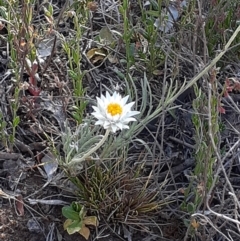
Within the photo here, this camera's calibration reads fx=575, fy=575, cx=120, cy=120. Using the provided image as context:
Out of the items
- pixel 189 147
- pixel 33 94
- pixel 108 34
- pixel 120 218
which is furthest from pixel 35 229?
pixel 108 34

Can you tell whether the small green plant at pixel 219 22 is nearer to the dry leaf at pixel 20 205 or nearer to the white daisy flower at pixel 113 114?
the white daisy flower at pixel 113 114

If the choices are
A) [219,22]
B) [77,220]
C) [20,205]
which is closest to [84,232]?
[77,220]

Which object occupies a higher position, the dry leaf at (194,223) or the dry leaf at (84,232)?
the dry leaf at (194,223)

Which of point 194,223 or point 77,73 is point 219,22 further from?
point 194,223

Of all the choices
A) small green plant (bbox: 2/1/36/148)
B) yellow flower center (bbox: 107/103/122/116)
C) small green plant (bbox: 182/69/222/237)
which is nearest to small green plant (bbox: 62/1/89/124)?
small green plant (bbox: 2/1/36/148)

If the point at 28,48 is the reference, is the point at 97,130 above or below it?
below

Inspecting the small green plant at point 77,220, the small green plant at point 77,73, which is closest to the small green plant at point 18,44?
the small green plant at point 77,73

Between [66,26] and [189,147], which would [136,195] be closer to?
[189,147]
